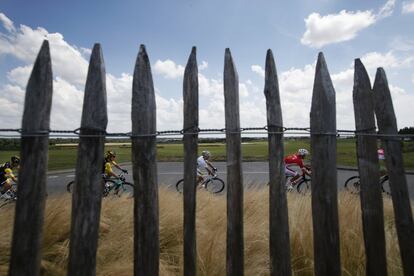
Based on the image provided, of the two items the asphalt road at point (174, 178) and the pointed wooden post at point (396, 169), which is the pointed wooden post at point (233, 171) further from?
the asphalt road at point (174, 178)

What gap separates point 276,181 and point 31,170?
1447 mm

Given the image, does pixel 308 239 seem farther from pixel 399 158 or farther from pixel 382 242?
pixel 399 158

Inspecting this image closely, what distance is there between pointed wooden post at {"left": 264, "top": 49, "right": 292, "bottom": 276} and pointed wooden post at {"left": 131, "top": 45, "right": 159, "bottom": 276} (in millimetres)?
759

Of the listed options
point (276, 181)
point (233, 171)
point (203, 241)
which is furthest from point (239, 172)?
point (203, 241)

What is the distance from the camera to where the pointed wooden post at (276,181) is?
2.06 meters

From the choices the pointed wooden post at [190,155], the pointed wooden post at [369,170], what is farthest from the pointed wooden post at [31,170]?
the pointed wooden post at [369,170]

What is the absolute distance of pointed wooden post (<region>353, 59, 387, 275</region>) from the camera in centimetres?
211

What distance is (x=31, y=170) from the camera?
1656mm

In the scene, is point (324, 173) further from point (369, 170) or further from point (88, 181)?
point (88, 181)

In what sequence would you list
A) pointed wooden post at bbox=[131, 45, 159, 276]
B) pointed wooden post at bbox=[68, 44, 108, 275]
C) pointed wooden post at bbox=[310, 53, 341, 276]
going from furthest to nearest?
pointed wooden post at bbox=[310, 53, 341, 276], pointed wooden post at bbox=[131, 45, 159, 276], pointed wooden post at bbox=[68, 44, 108, 275]

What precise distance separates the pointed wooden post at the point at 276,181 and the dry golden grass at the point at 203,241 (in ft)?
2.29

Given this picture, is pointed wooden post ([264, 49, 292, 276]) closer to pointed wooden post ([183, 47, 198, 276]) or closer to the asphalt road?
pointed wooden post ([183, 47, 198, 276])

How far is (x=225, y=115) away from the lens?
84.3 inches

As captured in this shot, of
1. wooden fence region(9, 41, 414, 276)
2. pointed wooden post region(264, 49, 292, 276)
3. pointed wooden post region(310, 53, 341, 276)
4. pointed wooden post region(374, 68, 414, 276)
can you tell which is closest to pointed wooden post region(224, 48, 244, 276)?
wooden fence region(9, 41, 414, 276)
